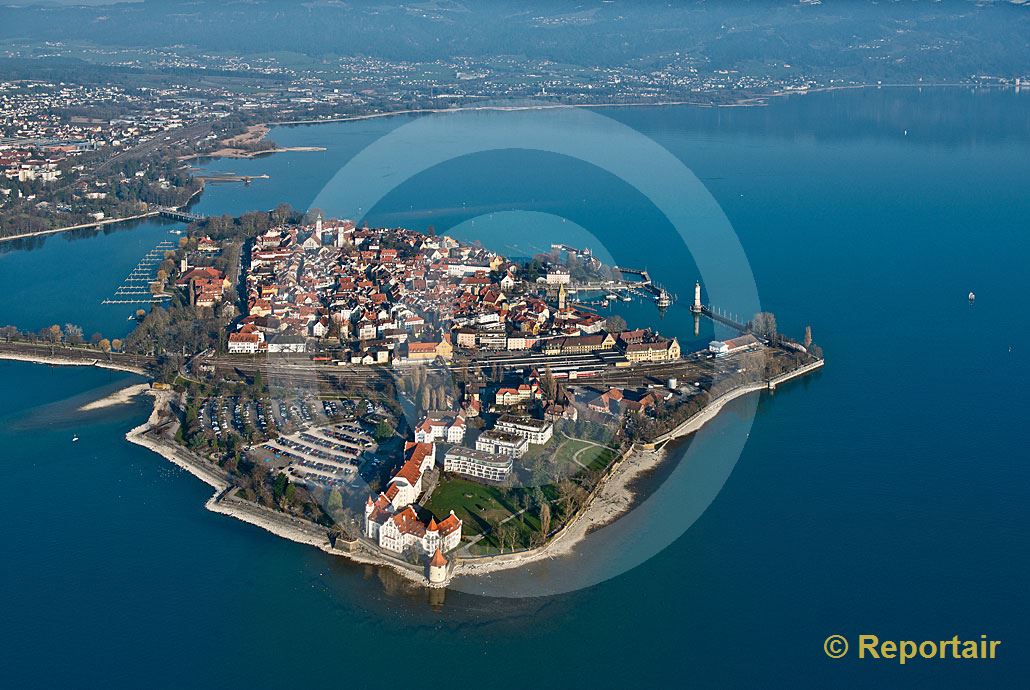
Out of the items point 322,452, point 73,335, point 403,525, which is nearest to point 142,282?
point 73,335

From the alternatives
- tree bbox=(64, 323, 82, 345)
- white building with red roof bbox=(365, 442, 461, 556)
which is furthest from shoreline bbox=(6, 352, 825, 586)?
tree bbox=(64, 323, 82, 345)

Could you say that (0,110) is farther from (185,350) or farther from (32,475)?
(32,475)

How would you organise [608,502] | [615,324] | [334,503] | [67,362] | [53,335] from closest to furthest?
1. [334,503]
2. [608,502]
3. [67,362]
4. [53,335]
5. [615,324]

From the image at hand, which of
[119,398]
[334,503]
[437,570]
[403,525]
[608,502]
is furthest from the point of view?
[119,398]

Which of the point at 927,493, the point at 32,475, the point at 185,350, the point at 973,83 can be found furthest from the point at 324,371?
the point at 973,83

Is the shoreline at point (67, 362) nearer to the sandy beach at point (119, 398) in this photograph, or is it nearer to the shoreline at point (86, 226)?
the sandy beach at point (119, 398)

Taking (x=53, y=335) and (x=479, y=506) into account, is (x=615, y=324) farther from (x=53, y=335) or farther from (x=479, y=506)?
(x=53, y=335)

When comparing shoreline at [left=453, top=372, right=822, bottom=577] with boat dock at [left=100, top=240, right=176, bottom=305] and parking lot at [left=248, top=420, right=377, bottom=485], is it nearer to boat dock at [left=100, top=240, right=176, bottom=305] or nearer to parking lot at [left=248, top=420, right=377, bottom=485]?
parking lot at [left=248, top=420, right=377, bottom=485]
